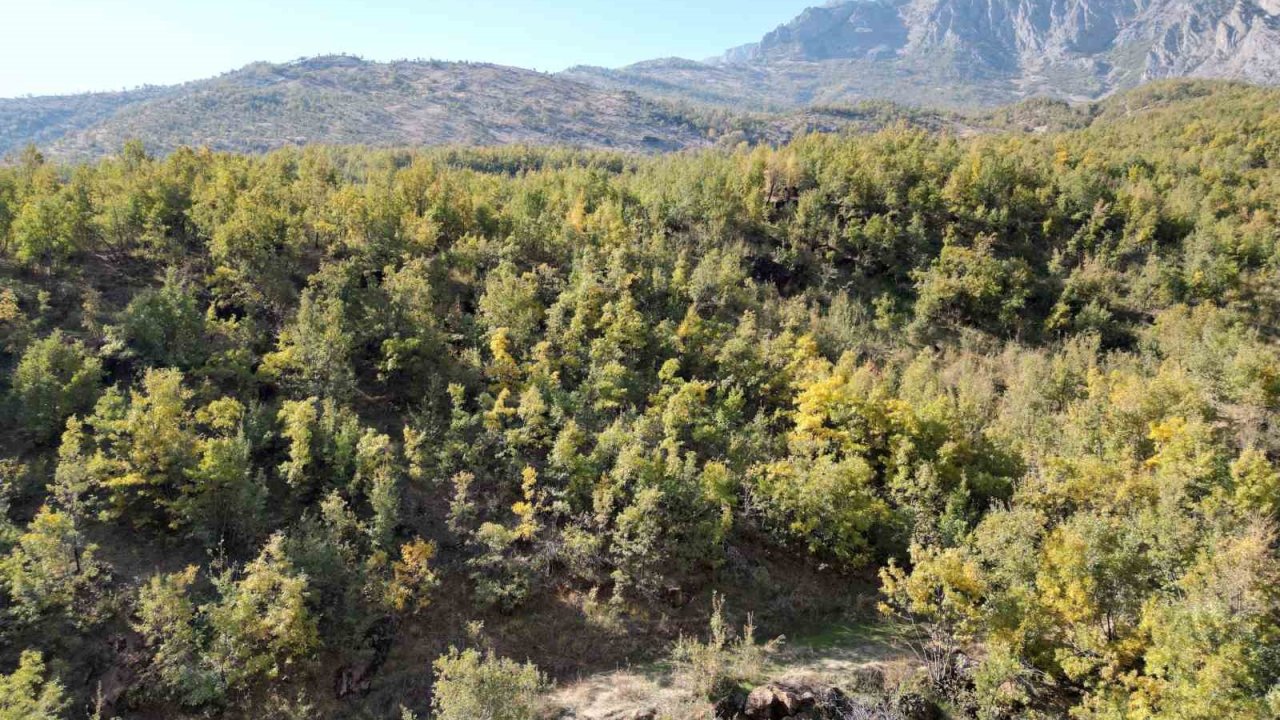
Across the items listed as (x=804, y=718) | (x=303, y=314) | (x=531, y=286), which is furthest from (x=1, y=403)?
(x=804, y=718)

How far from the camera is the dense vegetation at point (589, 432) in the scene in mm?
20422

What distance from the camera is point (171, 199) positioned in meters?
44.3

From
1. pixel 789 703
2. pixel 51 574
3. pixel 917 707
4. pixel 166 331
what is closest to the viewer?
pixel 51 574

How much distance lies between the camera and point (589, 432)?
3189 cm

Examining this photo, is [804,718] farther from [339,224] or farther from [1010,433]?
[339,224]

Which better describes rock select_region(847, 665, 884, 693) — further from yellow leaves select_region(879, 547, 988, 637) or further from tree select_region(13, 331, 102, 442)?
tree select_region(13, 331, 102, 442)

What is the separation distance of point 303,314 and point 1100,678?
38.1 metres

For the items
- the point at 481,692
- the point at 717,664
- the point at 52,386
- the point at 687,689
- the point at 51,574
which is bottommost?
the point at 687,689

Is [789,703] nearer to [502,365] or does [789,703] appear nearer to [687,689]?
[687,689]

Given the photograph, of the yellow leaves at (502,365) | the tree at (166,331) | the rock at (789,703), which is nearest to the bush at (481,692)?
the rock at (789,703)

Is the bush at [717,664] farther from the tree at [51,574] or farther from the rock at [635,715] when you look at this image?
the tree at [51,574]

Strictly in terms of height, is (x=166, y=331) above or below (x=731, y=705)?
above

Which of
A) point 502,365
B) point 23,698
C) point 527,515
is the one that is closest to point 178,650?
point 23,698

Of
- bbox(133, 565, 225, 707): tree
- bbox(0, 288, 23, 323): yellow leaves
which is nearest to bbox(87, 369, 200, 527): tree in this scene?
bbox(133, 565, 225, 707): tree
